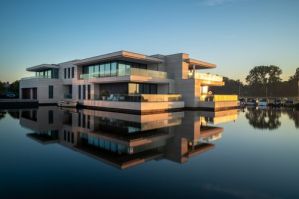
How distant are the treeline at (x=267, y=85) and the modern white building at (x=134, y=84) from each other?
6869cm

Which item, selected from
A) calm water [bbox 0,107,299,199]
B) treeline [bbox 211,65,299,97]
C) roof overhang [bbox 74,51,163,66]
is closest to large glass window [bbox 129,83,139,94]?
roof overhang [bbox 74,51,163,66]

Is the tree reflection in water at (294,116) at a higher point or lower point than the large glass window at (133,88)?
lower

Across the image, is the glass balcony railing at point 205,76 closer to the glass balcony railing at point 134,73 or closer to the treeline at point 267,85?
the glass balcony railing at point 134,73

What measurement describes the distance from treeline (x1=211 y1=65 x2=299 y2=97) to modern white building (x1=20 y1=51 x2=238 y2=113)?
68686 mm

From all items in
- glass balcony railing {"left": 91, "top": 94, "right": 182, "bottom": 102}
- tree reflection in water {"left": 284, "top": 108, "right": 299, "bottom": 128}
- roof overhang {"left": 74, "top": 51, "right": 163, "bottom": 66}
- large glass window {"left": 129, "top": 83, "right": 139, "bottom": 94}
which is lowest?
tree reflection in water {"left": 284, "top": 108, "right": 299, "bottom": 128}

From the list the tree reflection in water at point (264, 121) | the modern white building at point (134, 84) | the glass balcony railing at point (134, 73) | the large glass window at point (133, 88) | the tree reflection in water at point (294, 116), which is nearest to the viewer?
the tree reflection in water at point (264, 121)

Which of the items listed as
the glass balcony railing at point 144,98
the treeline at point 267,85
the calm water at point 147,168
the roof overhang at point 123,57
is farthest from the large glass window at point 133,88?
the treeline at point 267,85

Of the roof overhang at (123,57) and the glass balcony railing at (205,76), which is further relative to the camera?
the glass balcony railing at (205,76)

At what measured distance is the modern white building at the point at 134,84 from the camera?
80.8 feet

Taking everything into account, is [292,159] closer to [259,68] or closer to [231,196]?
[231,196]

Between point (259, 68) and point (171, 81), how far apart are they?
8565cm

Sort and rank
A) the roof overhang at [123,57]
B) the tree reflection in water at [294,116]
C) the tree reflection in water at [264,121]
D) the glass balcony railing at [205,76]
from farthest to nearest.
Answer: the glass balcony railing at [205,76], the roof overhang at [123,57], the tree reflection in water at [294,116], the tree reflection in water at [264,121]

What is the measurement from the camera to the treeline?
97.0 metres

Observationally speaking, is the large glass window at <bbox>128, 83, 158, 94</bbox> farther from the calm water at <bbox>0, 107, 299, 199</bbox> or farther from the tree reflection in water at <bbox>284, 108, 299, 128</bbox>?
the calm water at <bbox>0, 107, 299, 199</bbox>
